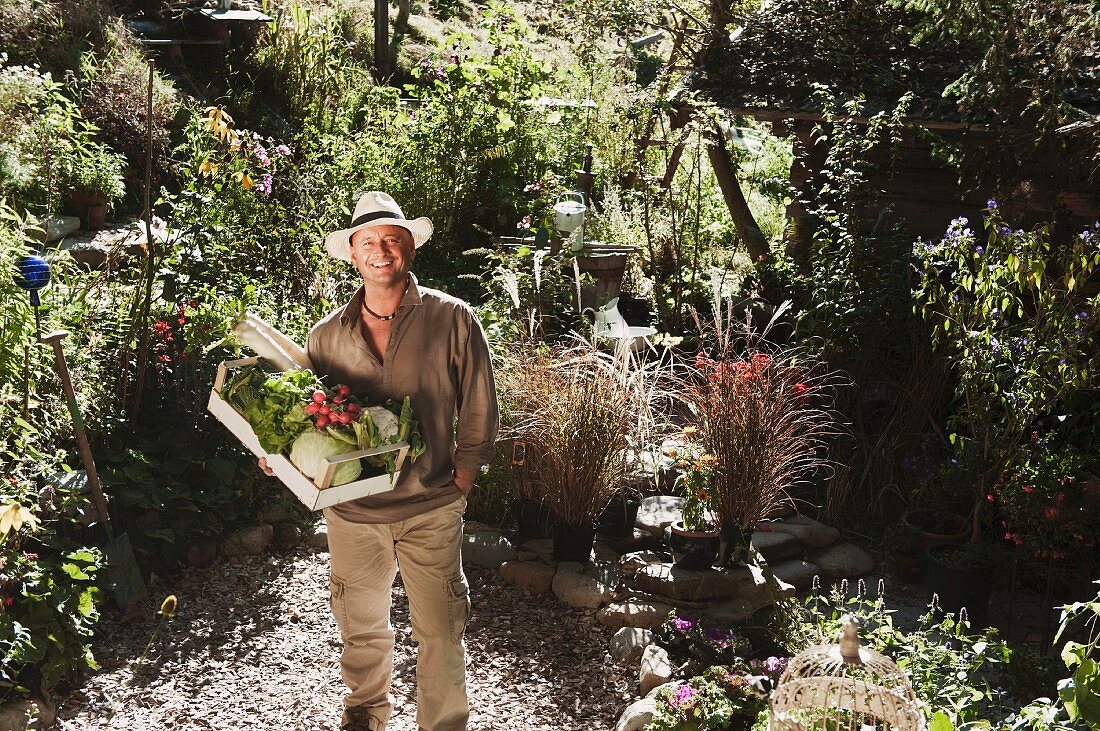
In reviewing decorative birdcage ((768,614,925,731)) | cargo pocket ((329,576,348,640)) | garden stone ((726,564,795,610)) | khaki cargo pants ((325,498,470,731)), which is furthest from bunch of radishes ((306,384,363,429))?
garden stone ((726,564,795,610))

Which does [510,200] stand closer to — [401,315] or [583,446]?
[583,446]

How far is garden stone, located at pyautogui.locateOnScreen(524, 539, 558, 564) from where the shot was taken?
17.0 feet

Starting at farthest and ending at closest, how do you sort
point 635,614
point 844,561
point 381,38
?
1. point 381,38
2. point 844,561
3. point 635,614

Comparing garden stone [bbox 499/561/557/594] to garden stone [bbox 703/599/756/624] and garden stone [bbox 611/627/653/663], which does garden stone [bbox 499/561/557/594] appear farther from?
garden stone [bbox 703/599/756/624]

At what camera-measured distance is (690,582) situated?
4703 millimetres

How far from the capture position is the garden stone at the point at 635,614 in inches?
181

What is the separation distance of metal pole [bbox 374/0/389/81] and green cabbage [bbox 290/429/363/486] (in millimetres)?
10402

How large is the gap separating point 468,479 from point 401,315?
0.58 meters

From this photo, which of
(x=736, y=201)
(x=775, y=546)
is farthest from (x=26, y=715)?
(x=736, y=201)

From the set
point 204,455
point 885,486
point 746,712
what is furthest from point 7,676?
point 885,486

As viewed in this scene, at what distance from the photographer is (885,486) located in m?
5.72

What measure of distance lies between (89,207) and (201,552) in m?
4.57

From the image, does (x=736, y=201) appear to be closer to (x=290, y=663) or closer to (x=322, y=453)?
(x=290, y=663)

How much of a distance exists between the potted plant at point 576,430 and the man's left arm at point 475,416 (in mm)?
1563
